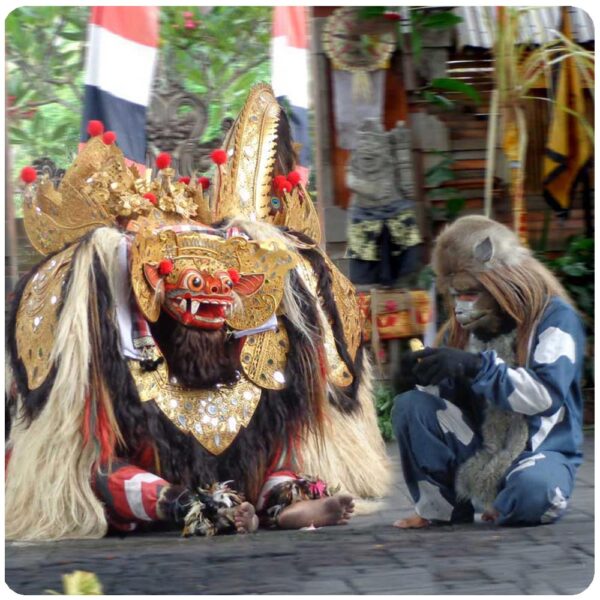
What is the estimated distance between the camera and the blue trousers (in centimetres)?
329

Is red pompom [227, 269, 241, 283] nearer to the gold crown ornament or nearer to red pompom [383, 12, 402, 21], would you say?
the gold crown ornament

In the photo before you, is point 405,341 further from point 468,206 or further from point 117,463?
point 117,463

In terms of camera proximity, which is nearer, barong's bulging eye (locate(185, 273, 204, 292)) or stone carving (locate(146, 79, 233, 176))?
barong's bulging eye (locate(185, 273, 204, 292))

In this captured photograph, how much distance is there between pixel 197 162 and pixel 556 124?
1.18 meters

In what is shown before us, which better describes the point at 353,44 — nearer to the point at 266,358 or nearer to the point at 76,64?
the point at 76,64

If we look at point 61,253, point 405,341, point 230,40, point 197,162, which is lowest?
point 405,341

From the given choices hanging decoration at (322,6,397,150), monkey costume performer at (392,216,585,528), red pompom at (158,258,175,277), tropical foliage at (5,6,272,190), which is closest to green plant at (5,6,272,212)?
tropical foliage at (5,6,272,190)

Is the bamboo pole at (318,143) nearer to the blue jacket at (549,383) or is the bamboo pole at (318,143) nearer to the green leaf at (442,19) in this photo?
the green leaf at (442,19)

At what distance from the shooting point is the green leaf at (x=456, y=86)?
346 centimetres

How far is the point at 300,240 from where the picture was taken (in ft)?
11.4

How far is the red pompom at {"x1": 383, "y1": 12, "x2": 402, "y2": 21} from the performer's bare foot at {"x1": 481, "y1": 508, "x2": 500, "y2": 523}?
1.60m

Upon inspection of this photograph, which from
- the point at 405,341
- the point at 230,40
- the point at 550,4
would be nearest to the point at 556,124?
the point at 550,4

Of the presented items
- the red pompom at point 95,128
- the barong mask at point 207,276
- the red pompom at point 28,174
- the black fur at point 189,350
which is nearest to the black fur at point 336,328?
the barong mask at point 207,276

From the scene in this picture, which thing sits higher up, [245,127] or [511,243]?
[245,127]
